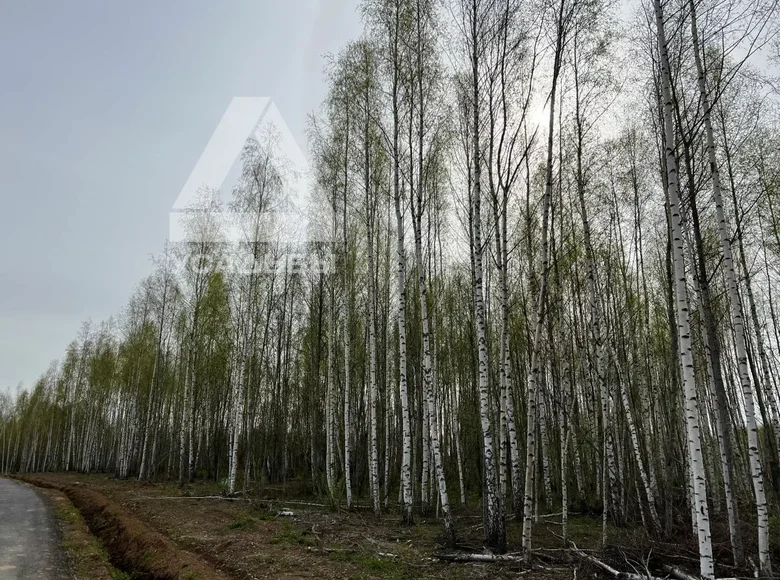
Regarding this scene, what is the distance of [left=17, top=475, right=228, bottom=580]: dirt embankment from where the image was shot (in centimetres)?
638

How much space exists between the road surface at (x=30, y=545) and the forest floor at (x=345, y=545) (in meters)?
0.93

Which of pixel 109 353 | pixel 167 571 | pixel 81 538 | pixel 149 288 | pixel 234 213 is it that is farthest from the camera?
pixel 109 353

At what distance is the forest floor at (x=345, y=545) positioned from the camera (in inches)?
243

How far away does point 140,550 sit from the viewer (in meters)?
7.77

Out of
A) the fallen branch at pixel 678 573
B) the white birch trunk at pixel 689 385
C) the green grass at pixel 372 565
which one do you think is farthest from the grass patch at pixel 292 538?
the white birch trunk at pixel 689 385

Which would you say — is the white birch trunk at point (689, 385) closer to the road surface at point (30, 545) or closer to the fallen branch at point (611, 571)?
the fallen branch at point (611, 571)

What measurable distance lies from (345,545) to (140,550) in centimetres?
343

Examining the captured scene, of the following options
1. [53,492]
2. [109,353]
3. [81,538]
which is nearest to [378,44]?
[81,538]

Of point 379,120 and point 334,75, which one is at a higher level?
point 334,75

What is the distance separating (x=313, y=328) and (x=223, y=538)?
36.4 ft

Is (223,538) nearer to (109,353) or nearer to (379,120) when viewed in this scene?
(379,120)

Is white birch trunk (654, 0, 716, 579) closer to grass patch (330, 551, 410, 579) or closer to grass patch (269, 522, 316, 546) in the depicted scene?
grass patch (330, 551, 410, 579)

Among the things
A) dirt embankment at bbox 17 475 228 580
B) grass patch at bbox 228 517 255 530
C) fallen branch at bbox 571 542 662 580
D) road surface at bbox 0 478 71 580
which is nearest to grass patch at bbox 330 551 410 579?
dirt embankment at bbox 17 475 228 580

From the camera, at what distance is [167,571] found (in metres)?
6.47
